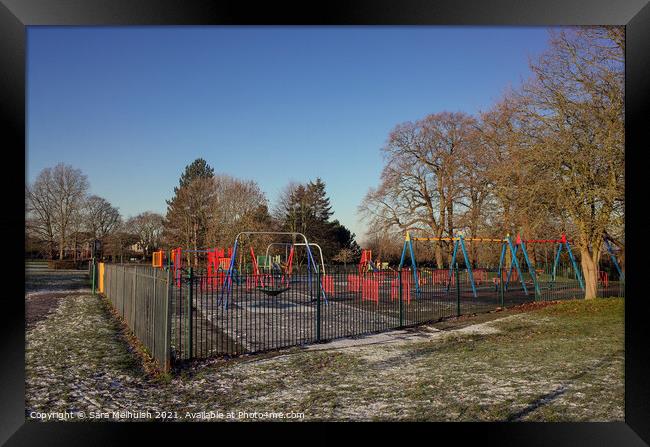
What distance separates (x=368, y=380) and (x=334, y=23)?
4180 millimetres

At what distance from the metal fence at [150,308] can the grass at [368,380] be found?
1.06 feet

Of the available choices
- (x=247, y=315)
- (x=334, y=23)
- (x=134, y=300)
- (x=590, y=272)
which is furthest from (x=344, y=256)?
(x=334, y=23)

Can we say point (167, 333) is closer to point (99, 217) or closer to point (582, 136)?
point (582, 136)

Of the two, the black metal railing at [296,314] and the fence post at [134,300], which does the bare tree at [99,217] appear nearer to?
the black metal railing at [296,314]

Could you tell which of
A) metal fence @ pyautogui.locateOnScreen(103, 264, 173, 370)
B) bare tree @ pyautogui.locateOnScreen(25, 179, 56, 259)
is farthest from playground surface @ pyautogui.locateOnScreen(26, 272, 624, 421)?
bare tree @ pyautogui.locateOnScreen(25, 179, 56, 259)

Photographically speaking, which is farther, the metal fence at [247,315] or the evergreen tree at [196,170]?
the evergreen tree at [196,170]

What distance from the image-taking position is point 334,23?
197 inches

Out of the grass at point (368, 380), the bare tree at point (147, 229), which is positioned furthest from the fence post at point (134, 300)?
the bare tree at point (147, 229)

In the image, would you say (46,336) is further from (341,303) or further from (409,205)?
(409,205)

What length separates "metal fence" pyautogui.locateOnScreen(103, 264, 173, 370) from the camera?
641cm

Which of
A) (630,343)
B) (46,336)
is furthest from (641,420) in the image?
(46,336)

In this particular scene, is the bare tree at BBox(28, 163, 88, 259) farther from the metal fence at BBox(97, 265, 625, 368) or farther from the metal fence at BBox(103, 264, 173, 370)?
the metal fence at BBox(103, 264, 173, 370)

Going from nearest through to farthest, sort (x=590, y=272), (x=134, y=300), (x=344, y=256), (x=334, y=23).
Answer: (x=334, y=23)
(x=134, y=300)
(x=590, y=272)
(x=344, y=256)

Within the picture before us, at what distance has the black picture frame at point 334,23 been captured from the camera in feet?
15.5
